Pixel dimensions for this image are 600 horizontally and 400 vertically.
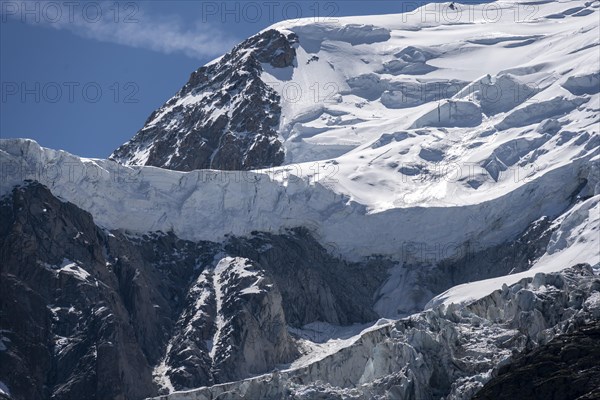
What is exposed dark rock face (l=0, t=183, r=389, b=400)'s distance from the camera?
182875 millimetres

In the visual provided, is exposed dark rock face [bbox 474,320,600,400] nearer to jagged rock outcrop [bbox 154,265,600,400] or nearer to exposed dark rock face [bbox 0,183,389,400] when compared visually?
jagged rock outcrop [bbox 154,265,600,400]

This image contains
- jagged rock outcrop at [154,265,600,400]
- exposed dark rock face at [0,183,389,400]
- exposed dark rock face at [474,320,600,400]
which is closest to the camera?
exposed dark rock face at [474,320,600,400]

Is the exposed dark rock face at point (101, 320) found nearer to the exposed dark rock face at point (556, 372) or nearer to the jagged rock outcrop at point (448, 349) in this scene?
the jagged rock outcrop at point (448, 349)

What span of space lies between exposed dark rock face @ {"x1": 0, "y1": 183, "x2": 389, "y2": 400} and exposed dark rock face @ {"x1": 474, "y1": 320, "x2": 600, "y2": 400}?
142 ft

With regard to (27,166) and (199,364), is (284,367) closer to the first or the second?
(199,364)

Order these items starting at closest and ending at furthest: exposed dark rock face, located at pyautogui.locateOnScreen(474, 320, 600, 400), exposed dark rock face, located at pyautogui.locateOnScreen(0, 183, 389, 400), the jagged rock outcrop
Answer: exposed dark rock face, located at pyautogui.locateOnScreen(474, 320, 600, 400)
the jagged rock outcrop
exposed dark rock face, located at pyautogui.locateOnScreen(0, 183, 389, 400)

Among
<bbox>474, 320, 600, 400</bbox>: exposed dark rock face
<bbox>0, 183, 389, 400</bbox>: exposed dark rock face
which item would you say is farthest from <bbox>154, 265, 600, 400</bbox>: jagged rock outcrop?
<bbox>0, 183, 389, 400</bbox>: exposed dark rock face

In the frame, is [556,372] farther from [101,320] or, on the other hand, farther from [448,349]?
[101,320]

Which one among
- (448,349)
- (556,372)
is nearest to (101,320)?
(448,349)

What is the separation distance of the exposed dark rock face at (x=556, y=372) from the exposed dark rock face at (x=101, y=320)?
43216 mm

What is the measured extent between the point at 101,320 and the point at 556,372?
189ft

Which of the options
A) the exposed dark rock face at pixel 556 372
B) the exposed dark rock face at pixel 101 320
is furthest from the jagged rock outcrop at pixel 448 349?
the exposed dark rock face at pixel 101 320

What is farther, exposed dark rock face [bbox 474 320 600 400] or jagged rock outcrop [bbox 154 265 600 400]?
jagged rock outcrop [bbox 154 265 600 400]

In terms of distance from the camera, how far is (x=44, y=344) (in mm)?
184750
